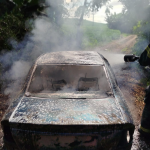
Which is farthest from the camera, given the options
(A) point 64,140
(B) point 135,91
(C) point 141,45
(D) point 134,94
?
(C) point 141,45

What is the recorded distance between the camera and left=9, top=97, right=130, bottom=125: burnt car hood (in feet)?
5.32

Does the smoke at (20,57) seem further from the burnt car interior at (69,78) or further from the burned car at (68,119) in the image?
the burned car at (68,119)

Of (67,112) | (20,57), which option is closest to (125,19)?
(20,57)

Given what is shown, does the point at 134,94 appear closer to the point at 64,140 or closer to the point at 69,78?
the point at 69,78

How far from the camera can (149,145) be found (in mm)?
2645

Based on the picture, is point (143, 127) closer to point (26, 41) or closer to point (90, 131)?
point (90, 131)

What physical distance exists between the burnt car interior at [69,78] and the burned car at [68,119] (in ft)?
0.06

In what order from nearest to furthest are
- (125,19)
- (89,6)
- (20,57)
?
(20,57) < (89,6) < (125,19)

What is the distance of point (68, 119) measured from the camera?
5.38 feet

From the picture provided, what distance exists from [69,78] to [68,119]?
3.57ft

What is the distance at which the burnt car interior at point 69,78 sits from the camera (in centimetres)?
248

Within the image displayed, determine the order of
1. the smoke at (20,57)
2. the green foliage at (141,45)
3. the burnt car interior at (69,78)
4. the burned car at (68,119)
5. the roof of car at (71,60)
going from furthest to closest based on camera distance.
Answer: the green foliage at (141,45)
the smoke at (20,57)
the roof of car at (71,60)
the burnt car interior at (69,78)
the burned car at (68,119)

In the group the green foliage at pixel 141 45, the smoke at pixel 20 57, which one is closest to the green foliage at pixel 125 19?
the green foliage at pixel 141 45

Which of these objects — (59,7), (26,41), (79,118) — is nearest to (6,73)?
(26,41)
